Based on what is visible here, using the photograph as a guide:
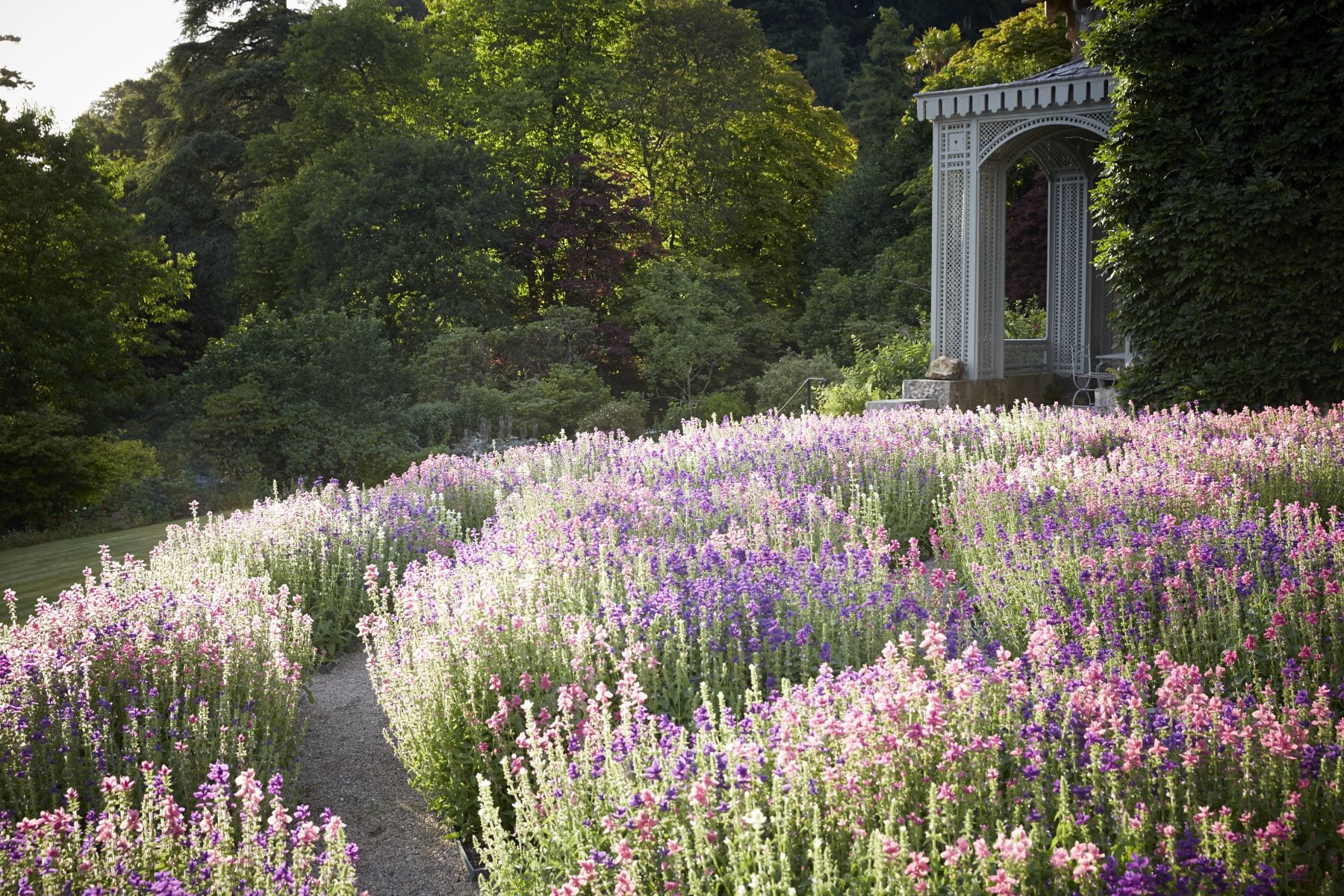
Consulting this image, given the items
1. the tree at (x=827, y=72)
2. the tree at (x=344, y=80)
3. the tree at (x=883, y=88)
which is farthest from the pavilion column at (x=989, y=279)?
the tree at (x=827, y=72)

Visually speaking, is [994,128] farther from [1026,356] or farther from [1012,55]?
[1012,55]

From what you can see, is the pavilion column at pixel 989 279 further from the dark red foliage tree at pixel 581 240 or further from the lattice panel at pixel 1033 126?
the dark red foliage tree at pixel 581 240

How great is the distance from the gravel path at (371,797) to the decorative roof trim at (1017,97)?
31.2 feet

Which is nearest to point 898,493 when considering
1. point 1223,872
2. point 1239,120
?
point 1223,872

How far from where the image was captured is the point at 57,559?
852 centimetres

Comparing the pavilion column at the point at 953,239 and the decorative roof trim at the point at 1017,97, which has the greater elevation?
the decorative roof trim at the point at 1017,97

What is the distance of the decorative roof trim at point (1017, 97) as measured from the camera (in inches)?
445

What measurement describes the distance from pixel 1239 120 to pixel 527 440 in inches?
358

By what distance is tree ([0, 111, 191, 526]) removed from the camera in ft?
38.7

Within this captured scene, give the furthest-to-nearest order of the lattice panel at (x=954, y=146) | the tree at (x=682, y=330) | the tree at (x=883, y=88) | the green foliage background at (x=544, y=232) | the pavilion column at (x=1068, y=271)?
the tree at (x=883, y=88) < the tree at (x=682, y=330) < the pavilion column at (x=1068, y=271) < the lattice panel at (x=954, y=146) < the green foliage background at (x=544, y=232)

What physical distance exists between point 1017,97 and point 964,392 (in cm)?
317

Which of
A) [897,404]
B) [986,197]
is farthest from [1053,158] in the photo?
[897,404]

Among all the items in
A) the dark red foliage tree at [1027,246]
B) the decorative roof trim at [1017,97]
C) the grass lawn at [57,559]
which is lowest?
the grass lawn at [57,559]

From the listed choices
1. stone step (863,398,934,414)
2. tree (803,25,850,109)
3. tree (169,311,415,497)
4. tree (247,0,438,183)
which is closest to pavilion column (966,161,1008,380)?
stone step (863,398,934,414)
